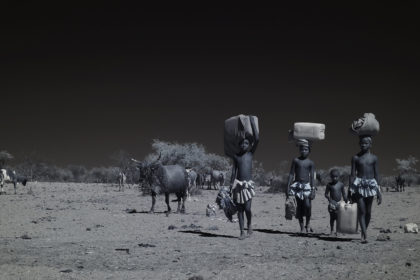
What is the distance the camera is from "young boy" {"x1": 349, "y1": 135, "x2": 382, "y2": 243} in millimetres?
11195

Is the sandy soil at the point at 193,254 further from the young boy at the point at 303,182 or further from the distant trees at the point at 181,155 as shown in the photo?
the distant trees at the point at 181,155

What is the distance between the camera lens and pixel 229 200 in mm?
12852

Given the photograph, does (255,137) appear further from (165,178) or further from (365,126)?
(165,178)

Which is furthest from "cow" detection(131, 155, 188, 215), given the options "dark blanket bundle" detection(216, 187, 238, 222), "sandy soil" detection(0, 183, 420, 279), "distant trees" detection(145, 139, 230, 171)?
"distant trees" detection(145, 139, 230, 171)

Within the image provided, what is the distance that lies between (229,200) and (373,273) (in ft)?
18.2

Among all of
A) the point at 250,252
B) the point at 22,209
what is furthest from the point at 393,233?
the point at 22,209

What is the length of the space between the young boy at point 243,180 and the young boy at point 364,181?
2380mm

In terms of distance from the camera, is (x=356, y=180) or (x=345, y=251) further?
(x=356, y=180)

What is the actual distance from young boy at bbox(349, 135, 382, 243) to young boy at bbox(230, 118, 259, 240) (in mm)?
2380

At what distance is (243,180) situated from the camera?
12023 mm

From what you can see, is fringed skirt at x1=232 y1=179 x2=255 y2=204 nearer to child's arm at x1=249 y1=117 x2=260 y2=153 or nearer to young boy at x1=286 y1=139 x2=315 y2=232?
child's arm at x1=249 y1=117 x2=260 y2=153

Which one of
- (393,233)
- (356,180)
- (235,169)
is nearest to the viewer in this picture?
(356,180)

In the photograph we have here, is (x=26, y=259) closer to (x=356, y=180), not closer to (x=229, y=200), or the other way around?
(x=229, y=200)

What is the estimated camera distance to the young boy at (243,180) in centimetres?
1193
